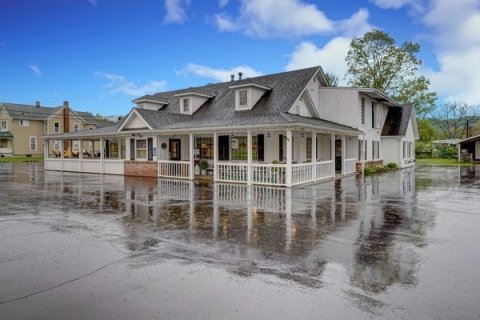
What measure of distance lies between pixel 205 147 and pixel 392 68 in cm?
2585

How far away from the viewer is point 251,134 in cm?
1733

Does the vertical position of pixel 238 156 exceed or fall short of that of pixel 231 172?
it exceeds it

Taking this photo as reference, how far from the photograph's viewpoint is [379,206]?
34.2 ft

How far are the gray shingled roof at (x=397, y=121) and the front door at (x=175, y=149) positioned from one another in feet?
53.6

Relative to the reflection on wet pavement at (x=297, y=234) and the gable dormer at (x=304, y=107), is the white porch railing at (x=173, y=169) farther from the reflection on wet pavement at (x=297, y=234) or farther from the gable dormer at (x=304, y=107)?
the gable dormer at (x=304, y=107)

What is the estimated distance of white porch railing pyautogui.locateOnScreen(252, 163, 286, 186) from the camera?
15602 mm

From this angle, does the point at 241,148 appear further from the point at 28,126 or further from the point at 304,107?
the point at 28,126

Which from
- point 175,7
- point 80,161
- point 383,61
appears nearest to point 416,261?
point 175,7

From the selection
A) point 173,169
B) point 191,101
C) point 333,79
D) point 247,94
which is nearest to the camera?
point 173,169

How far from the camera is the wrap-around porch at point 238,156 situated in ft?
53.7

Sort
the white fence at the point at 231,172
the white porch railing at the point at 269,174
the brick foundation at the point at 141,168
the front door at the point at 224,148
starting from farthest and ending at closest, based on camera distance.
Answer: the brick foundation at the point at 141,168 < the front door at the point at 224,148 < the white fence at the point at 231,172 < the white porch railing at the point at 269,174

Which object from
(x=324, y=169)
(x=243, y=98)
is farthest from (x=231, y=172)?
(x=243, y=98)

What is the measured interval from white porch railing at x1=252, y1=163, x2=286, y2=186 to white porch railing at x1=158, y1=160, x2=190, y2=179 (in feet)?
14.7

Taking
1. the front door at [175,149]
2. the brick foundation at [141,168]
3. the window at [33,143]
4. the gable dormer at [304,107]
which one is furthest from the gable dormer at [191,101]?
the window at [33,143]
